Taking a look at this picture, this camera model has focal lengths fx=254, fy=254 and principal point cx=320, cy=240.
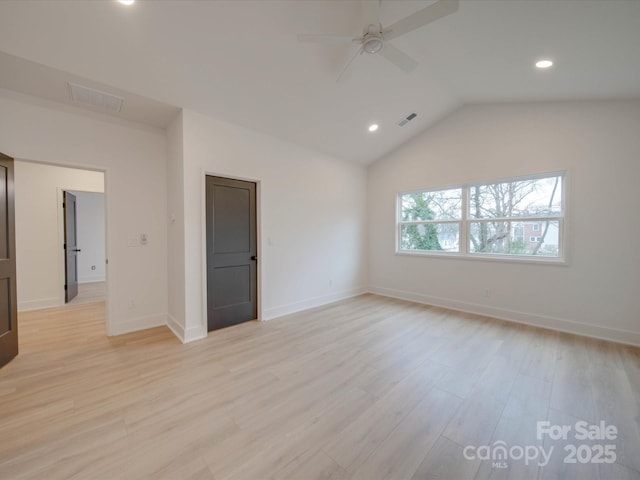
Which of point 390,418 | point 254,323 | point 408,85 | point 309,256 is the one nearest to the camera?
point 390,418

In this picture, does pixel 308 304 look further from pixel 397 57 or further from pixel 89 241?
pixel 89 241

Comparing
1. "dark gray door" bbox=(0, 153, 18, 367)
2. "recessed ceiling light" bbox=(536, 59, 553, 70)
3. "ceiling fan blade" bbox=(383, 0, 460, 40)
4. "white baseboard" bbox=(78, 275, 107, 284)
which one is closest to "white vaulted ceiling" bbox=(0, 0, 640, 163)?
"recessed ceiling light" bbox=(536, 59, 553, 70)

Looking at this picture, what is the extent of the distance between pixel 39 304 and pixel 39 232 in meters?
1.23

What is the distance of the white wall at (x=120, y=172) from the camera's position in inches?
107

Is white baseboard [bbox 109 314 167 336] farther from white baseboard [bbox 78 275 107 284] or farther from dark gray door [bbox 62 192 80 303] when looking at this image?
white baseboard [bbox 78 275 107 284]

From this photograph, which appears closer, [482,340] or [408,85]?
[482,340]

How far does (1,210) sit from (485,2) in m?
4.73

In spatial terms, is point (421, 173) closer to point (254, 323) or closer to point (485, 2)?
point (485, 2)

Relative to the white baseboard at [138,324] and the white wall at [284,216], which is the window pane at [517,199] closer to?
the white wall at [284,216]

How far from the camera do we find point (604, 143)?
3.07 metres

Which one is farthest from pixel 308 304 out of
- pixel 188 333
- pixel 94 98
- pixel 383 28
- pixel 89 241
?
pixel 89 241

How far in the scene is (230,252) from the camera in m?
3.52

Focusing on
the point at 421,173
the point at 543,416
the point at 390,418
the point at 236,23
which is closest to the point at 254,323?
the point at 390,418

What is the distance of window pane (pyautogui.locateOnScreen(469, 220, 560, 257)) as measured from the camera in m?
3.52
